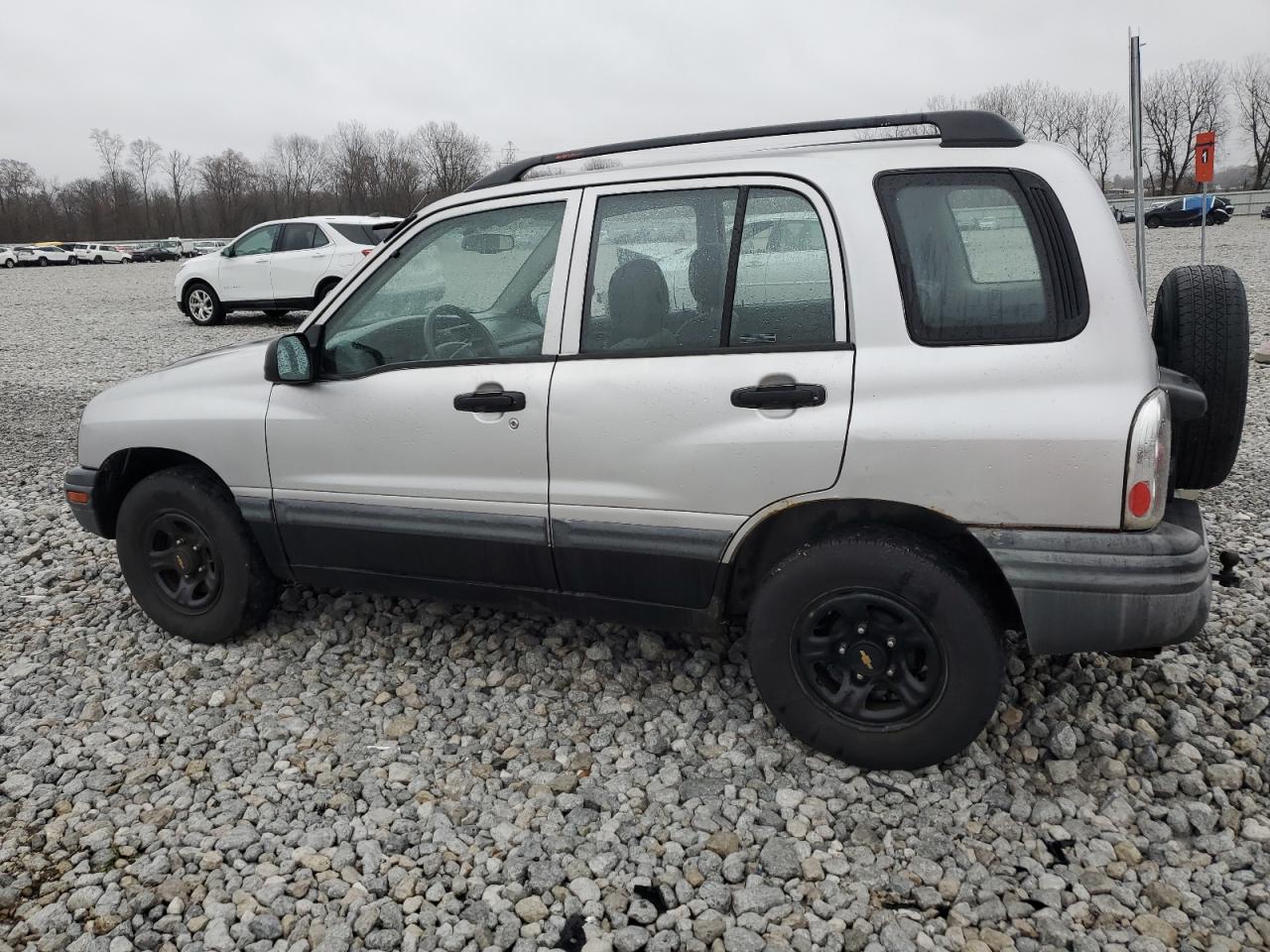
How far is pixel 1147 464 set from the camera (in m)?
2.66

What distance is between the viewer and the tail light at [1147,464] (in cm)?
265

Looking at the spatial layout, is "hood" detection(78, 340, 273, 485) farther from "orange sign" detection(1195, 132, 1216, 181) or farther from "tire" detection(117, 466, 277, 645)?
"orange sign" detection(1195, 132, 1216, 181)

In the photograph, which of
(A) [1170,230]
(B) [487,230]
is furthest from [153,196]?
(B) [487,230]

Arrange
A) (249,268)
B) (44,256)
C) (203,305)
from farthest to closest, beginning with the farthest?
(44,256) < (203,305) < (249,268)

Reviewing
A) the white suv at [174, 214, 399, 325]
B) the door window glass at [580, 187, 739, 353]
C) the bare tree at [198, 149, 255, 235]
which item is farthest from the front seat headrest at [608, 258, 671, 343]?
the bare tree at [198, 149, 255, 235]

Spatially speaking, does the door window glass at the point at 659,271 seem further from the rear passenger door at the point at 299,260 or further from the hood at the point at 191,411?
the rear passenger door at the point at 299,260

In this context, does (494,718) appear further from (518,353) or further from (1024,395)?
(1024,395)

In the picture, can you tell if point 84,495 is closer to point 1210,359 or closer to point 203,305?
point 1210,359

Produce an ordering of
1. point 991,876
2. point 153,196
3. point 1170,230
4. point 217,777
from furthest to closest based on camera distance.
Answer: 1. point 153,196
2. point 1170,230
3. point 217,777
4. point 991,876

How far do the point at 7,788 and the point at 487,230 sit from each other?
251cm

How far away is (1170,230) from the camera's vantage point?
124 ft

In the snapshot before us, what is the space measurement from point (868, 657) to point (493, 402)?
1.49m

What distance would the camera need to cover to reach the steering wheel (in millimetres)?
3541

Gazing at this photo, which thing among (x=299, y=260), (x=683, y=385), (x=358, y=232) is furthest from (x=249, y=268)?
(x=683, y=385)
